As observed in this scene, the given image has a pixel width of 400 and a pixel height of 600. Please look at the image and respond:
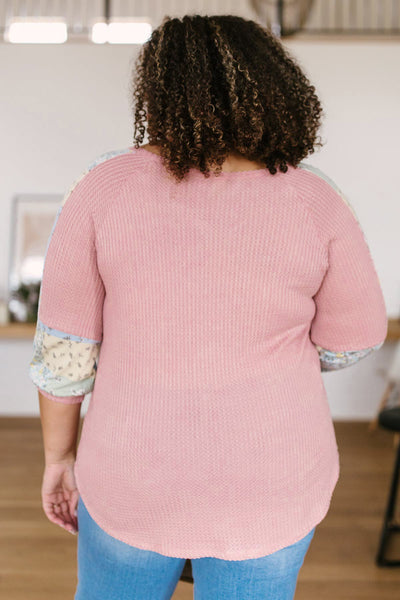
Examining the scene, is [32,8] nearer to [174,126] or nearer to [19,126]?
[19,126]

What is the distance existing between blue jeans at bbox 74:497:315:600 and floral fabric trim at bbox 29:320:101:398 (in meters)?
0.20

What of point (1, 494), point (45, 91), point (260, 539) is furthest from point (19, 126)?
point (260, 539)

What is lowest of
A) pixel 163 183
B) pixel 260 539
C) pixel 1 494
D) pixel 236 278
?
pixel 1 494

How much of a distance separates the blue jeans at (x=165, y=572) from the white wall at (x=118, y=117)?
292 cm

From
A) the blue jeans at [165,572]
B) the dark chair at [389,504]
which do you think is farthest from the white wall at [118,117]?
the blue jeans at [165,572]

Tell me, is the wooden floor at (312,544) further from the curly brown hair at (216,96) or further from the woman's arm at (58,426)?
the curly brown hair at (216,96)

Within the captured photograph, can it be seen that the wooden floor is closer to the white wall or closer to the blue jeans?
the blue jeans

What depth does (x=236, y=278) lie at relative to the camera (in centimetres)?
78

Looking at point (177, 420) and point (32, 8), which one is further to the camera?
point (32, 8)

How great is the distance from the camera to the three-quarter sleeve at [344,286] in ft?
2.66

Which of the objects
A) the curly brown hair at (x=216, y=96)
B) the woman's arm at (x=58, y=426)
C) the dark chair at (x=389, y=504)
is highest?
the curly brown hair at (x=216, y=96)

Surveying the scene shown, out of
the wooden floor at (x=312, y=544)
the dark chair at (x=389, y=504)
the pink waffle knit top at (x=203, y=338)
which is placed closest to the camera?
the pink waffle knit top at (x=203, y=338)

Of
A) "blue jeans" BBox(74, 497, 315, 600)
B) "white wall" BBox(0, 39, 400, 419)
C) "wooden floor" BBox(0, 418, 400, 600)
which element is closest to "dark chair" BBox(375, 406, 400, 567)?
"wooden floor" BBox(0, 418, 400, 600)

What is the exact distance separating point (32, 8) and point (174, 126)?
3.20 meters
